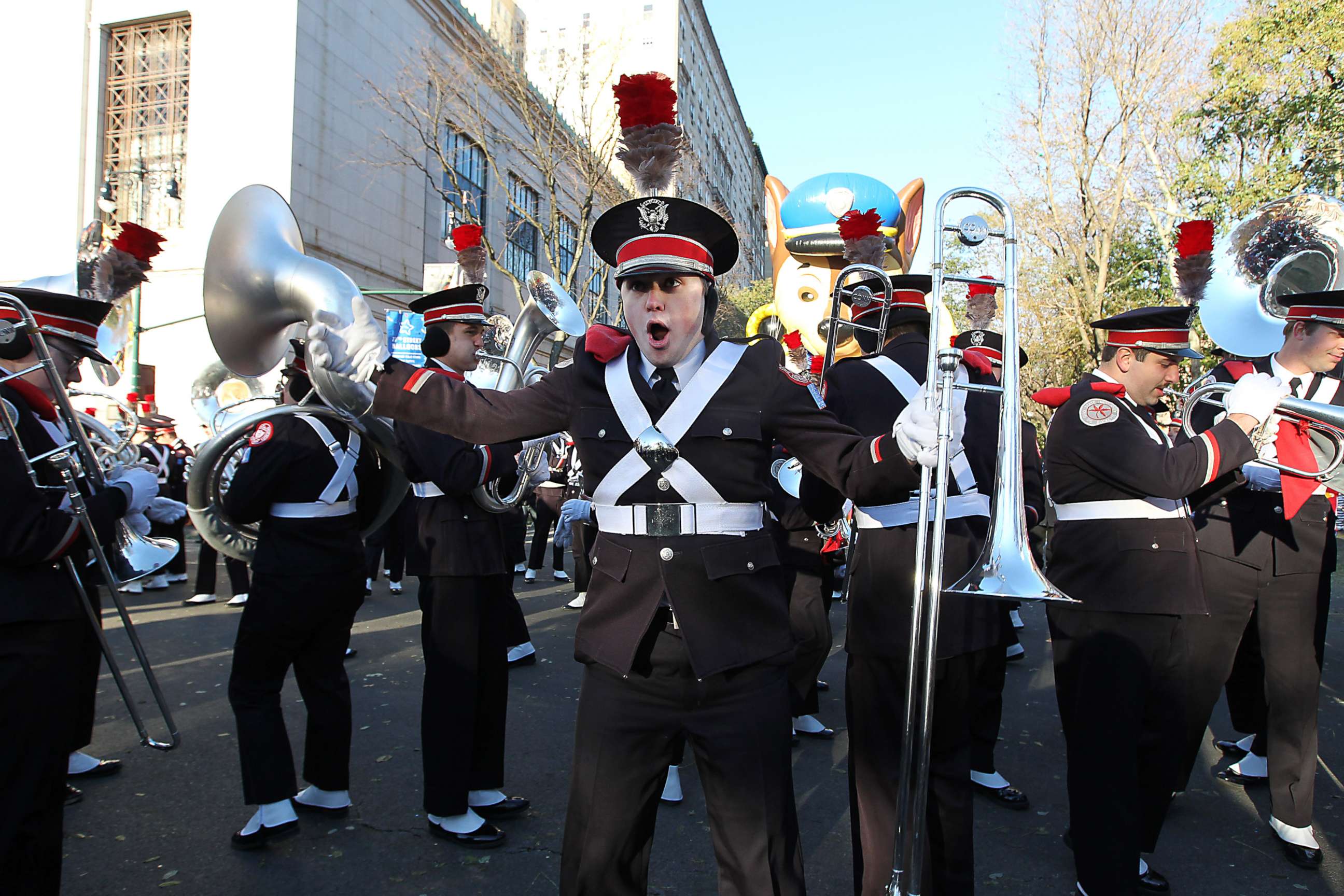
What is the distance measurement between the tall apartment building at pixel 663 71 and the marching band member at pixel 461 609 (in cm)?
1144

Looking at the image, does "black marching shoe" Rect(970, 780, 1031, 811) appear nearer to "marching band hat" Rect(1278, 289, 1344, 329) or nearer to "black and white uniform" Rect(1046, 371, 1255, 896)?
"black and white uniform" Rect(1046, 371, 1255, 896)

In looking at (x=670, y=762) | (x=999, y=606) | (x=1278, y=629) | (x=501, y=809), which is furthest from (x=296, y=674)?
(x=1278, y=629)

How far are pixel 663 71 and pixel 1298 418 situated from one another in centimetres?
1858

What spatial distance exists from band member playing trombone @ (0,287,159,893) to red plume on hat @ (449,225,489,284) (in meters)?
2.44

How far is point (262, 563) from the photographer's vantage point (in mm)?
3902

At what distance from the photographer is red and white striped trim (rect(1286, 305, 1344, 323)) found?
3.66 metres

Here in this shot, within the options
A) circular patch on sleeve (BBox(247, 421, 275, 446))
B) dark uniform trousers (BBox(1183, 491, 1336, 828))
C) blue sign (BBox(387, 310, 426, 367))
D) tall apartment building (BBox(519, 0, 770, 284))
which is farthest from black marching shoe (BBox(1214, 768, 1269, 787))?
blue sign (BBox(387, 310, 426, 367))

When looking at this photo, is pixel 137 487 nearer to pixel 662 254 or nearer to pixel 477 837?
A: pixel 477 837

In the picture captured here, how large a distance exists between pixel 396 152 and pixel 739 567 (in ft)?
74.1

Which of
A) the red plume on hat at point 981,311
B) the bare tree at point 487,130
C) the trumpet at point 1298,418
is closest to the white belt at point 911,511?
the trumpet at point 1298,418

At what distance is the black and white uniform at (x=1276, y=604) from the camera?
12.4 ft

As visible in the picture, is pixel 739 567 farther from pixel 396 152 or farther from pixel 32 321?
pixel 396 152

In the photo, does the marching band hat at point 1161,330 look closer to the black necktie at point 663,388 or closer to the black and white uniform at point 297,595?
the black necktie at point 663,388

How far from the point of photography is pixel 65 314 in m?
3.37
